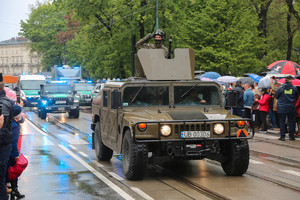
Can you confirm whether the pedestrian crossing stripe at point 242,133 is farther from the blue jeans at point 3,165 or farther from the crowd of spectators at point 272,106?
the crowd of spectators at point 272,106

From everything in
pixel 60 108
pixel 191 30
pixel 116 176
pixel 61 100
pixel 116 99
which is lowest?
pixel 116 176

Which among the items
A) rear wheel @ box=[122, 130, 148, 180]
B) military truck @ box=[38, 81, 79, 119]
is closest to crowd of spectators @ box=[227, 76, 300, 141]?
rear wheel @ box=[122, 130, 148, 180]

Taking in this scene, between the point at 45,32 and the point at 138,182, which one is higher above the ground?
the point at 45,32

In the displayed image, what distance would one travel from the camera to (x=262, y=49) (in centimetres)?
4131

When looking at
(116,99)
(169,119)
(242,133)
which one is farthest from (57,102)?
(242,133)

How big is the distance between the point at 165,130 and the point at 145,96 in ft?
5.11

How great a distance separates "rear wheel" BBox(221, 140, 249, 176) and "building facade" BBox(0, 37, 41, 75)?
174m

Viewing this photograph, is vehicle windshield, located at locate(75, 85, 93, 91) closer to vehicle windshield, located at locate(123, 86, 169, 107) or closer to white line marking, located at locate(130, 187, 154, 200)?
vehicle windshield, located at locate(123, 86, 169, 107)

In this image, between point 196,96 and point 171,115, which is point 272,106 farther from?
point 171,115

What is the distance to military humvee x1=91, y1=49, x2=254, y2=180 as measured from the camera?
31.7 ft

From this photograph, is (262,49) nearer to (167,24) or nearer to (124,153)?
(167,24)

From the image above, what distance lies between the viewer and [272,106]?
2009cm

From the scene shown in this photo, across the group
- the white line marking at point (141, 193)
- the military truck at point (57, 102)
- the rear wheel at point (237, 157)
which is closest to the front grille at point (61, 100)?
the military truck at point (57, 102)

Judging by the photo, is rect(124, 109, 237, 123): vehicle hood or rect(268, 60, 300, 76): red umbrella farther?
rect(268, 60, 300, 76): red umbrella
